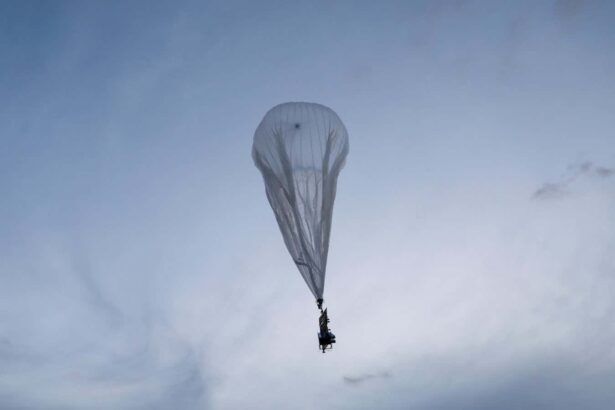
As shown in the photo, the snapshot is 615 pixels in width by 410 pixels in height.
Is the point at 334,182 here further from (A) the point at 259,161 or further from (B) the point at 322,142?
(A) the point at 259,161

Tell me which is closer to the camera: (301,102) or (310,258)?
(310,258)

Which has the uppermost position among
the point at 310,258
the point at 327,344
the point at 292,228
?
the point at 292,228

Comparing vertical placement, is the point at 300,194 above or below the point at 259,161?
below

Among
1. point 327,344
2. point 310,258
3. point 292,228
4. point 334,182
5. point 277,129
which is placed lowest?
point 327,344

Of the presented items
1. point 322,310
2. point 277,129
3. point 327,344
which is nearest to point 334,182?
point 277,129

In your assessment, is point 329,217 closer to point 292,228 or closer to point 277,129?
point 292,228

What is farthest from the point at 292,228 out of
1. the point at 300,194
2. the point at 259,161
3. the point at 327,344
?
the point at 327,344
